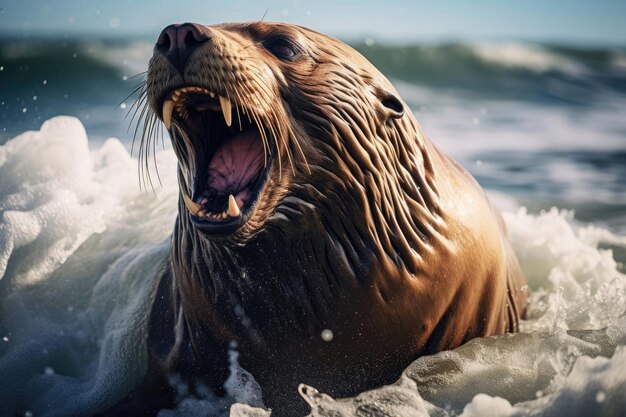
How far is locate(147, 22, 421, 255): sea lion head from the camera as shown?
3.24 metres

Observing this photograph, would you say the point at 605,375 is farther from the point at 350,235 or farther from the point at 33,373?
the point at 33,373

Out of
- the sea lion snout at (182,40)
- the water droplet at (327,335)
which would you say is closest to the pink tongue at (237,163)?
the sea lion snout at (182,40)

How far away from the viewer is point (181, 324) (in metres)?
4.13

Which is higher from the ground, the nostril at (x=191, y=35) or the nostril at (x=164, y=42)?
the nostril at (x=191, y=35)

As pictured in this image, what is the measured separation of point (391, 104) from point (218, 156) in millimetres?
817

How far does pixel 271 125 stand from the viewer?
10.9ft

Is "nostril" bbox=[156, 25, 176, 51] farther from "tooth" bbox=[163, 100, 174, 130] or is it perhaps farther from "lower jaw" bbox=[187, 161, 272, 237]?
"lower jaw" bbox=[187, 161, 272, 237]

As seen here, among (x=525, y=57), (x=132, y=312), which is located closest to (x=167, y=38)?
(x=132, y=312)

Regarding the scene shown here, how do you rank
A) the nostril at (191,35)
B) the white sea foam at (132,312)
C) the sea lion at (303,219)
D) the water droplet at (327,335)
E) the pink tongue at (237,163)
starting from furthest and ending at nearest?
the white sea foam at (132,312) → the water droplet at (327,335) → the pink tongue at (237,163) → the sea lion at (303,219) → the nostril at (191,35)

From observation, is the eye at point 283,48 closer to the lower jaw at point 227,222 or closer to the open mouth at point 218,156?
the open mouth at point 218,156

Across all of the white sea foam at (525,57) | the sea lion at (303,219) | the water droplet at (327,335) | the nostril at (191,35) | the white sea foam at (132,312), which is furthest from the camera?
the white sea foam at (525,57)

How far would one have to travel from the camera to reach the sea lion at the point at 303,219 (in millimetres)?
3338

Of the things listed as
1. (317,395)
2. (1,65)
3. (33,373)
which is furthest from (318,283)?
(1,65)

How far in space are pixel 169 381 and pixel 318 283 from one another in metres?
1.10
